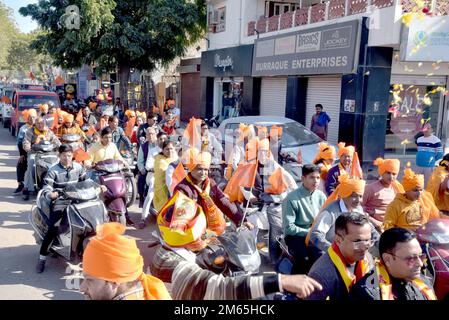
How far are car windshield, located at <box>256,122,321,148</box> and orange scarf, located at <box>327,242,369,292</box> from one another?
6.93m

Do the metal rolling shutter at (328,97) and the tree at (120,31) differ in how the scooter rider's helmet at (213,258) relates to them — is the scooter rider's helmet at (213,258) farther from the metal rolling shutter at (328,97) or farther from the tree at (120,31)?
the tree at (120,31)

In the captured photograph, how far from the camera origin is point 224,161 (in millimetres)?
10117

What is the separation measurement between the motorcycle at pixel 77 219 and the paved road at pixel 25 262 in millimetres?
287

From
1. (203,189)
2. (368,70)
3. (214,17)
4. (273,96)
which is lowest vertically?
(203,189)

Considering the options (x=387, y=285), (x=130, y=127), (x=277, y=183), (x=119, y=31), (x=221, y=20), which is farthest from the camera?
(x=221, y=20)

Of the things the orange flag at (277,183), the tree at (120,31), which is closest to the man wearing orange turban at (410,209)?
the orange flag at (277,183)

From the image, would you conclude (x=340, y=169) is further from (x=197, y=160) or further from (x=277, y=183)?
(x=197, y=160)

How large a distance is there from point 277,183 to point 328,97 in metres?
10.4

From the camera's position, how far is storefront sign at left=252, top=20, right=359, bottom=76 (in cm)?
1371

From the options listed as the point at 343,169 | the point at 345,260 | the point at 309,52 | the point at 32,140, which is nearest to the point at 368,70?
the point at 309,52

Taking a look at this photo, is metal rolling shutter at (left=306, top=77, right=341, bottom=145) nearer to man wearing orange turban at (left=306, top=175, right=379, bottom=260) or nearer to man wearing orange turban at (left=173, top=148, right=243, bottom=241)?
man wearing orange turban at (left=306, top=175, right=379, bottom=260)

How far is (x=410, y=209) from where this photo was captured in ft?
16.4

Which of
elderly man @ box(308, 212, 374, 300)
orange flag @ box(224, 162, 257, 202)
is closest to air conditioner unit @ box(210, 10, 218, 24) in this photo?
orange flag @ box(224, 162, 257, 202)
